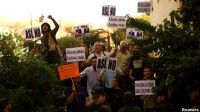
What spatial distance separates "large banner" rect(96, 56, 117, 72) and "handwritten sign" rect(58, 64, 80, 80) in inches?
23.5

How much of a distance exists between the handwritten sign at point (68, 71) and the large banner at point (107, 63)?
23.5 inches

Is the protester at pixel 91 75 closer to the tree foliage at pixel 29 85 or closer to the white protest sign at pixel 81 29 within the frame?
the tree foliage at pixel 29 85

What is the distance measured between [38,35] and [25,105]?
488 centimetres

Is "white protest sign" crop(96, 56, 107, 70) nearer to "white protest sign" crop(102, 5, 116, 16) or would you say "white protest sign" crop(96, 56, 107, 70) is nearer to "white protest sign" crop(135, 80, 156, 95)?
"white protest sign" crop(135, 80, 156, 95)

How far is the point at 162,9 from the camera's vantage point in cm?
2355

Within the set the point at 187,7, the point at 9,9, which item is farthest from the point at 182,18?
the point at 9,9

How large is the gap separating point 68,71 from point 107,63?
3.34ft

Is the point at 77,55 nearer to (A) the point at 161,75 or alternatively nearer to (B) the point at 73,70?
(B) the point at 73,70

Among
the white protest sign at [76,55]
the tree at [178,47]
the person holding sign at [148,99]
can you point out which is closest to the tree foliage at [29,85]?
the white protest sign at [76,55]

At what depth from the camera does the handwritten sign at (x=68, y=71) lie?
16.0 meters

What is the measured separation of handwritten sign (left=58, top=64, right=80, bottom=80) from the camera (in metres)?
16.0

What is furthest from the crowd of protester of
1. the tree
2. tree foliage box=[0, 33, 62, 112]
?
the tree

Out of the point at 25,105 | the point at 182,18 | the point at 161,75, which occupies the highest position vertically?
the point at 182,18

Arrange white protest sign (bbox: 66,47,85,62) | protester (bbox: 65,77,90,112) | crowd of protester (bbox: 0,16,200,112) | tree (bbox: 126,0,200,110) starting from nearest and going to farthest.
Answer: tree (bbox: 126,0,200,110), crowd of protester (bbox: 0,16,200,112), protester (bbox: 65,77,90,112), white protest sign (bbox: 66,47,85,62)
